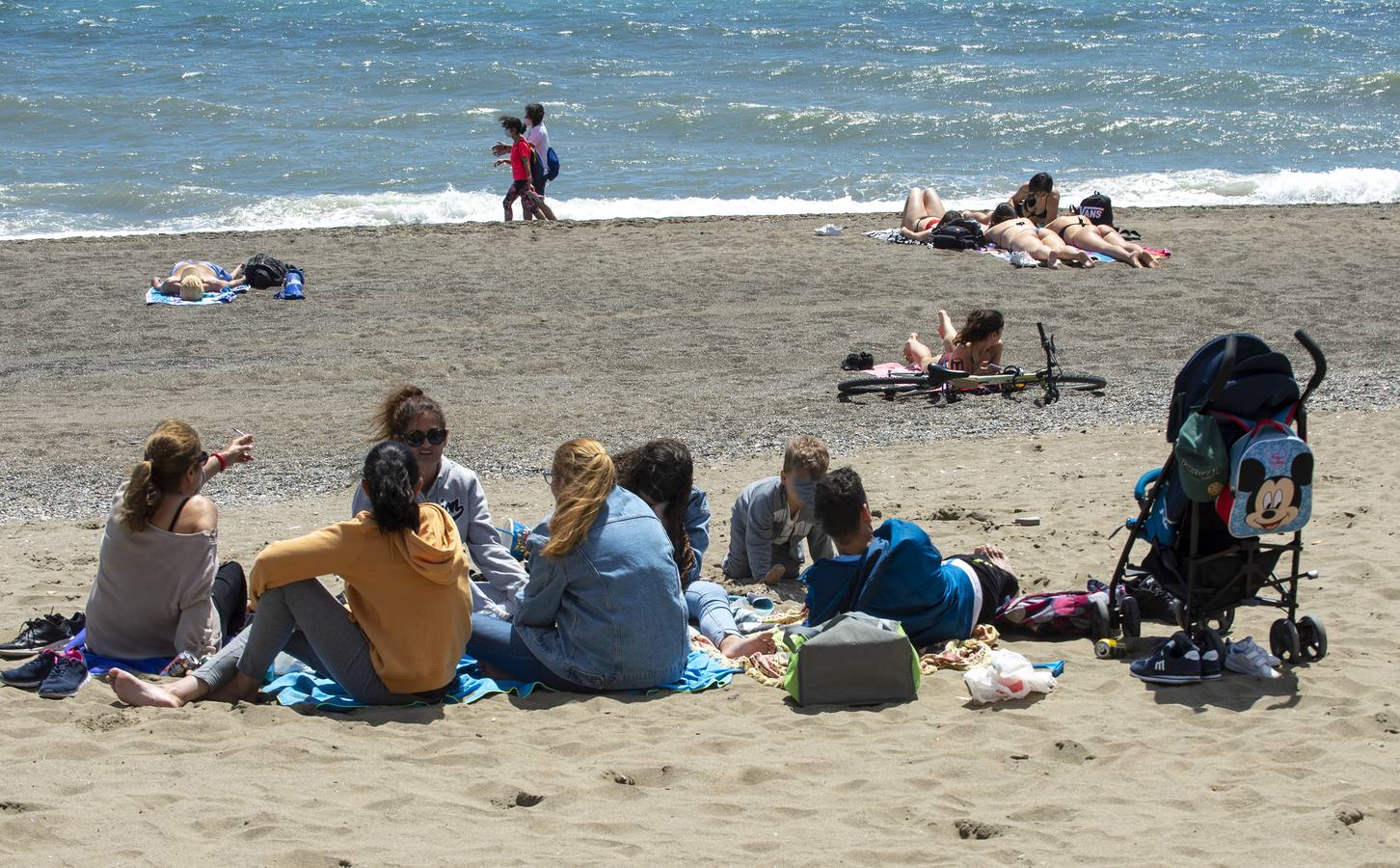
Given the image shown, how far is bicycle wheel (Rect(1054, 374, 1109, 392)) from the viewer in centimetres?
1071

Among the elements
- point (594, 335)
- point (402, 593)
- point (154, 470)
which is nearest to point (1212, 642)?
point (402, 593)

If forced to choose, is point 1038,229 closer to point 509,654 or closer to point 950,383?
point 950,383

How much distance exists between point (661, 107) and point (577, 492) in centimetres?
2528

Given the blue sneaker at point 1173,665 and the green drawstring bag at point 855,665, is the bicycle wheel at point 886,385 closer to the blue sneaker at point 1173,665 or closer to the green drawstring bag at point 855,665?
the blue sneaker at point 1173,665

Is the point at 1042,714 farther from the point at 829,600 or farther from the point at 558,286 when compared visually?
the point at 558,286

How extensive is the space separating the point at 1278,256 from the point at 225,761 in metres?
14.0

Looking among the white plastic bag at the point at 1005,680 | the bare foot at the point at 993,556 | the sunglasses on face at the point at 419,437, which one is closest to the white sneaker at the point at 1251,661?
the white plastic bag at the point at 1005,680

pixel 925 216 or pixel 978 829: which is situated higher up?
pixel 925 216

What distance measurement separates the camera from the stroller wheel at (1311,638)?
5.28 metres

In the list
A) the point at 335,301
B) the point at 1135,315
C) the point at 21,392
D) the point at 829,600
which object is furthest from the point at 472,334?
the point at 829,600

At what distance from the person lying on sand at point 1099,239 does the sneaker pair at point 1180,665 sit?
35.1ft

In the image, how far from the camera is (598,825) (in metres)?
4.07

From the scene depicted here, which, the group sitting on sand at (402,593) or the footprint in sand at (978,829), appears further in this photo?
the group sitting on sand at (402,593)

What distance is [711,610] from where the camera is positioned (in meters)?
6.06
